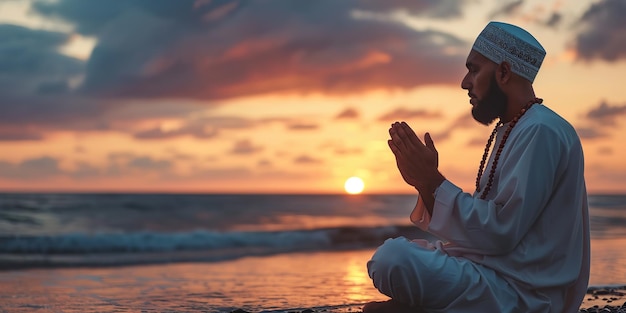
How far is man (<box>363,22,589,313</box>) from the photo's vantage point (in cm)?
320

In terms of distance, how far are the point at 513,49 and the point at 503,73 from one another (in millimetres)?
119

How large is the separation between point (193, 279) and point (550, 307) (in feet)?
23.5

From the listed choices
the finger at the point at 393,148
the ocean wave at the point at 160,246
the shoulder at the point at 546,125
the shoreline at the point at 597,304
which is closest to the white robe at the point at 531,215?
the shoulder at the point at 546,125

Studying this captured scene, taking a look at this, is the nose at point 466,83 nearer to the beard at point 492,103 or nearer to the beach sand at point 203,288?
the beard at point 492,103

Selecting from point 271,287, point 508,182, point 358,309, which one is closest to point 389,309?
point 508,182

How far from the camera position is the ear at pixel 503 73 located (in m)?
3.46

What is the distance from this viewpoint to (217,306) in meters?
7.48

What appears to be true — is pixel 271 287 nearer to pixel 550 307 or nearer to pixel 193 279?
pixel 193 279

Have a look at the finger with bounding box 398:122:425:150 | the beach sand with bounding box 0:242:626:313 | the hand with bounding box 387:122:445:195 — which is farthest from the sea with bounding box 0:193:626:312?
the finger with bounding box 398:122:425:150

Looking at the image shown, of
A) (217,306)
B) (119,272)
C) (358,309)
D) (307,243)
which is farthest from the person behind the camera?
(307,243)

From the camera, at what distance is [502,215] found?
10.5 ft

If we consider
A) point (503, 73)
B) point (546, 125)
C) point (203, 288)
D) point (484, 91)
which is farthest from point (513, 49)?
point (203, 288)

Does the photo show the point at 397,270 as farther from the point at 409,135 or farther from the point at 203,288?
the point at 203,288

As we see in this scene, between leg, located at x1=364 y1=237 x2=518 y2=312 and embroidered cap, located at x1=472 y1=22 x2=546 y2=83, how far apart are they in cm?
94
